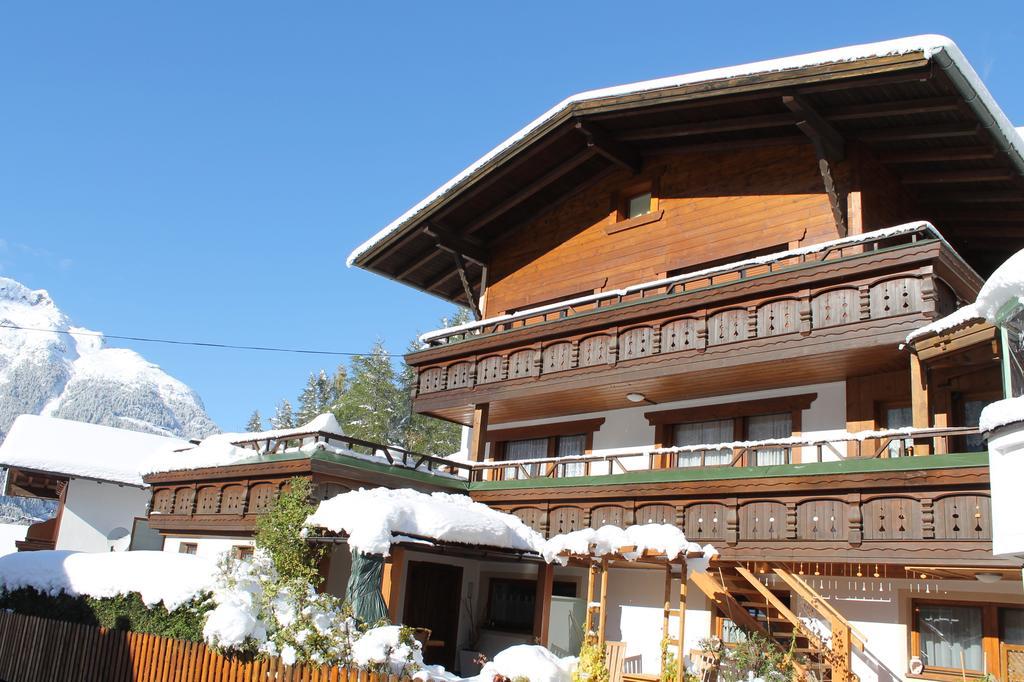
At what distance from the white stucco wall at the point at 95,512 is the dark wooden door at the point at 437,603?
2056cm

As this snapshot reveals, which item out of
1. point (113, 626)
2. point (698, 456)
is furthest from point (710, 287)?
point (113, 626)

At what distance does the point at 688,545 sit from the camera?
43.9 feet

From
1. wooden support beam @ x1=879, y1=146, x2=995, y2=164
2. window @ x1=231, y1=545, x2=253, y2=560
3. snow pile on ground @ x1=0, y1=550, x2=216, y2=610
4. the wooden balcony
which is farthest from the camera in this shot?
window @ x1=231, y1=545, x2=253, y2=560

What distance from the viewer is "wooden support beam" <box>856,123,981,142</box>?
15906mm

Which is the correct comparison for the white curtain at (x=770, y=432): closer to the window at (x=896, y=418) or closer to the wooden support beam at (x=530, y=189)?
the window at (x=896, y=418)

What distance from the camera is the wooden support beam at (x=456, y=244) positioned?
23.6 metres

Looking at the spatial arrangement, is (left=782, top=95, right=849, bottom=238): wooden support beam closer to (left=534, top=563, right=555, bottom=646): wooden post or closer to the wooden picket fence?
(left=534, top=563, right=555, bottom=646): wooden post

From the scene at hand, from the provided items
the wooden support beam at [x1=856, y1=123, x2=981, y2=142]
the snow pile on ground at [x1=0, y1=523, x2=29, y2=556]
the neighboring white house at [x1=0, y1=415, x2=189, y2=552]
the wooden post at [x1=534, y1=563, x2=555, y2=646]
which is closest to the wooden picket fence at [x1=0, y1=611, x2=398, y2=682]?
the wooden post at [x1=534, y1=563, x2=555, y2=646]

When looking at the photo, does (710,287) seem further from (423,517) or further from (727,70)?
(423,517)

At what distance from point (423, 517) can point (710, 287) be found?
21.5ft

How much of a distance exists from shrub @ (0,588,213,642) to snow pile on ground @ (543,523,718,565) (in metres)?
5.24

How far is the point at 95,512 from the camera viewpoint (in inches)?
1443

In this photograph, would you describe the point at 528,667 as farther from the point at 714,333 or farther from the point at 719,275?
the point at 719,275

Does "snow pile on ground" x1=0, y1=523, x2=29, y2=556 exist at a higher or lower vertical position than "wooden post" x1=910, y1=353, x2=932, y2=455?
lower
